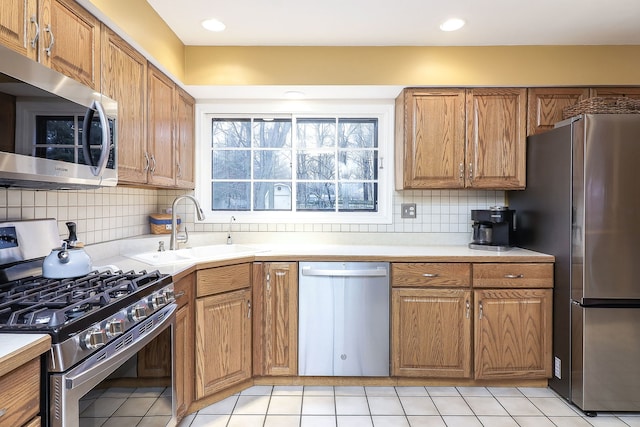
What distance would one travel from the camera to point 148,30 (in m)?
2.12

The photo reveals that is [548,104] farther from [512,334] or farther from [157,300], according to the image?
[157,300]

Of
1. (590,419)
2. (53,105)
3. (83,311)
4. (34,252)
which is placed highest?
(53,105)

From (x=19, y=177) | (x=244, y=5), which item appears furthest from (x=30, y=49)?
(x=244, y=5)

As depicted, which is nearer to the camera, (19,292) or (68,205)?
(19,292)

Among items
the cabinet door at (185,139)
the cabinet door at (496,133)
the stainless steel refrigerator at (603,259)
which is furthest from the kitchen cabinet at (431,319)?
the cabinet door at (185,139)

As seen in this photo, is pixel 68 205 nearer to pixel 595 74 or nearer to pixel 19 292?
pixel 19 292

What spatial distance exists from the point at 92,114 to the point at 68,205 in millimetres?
746

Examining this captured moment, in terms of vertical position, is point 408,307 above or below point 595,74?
below

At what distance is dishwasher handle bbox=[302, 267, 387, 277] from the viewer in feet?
A: 8.10

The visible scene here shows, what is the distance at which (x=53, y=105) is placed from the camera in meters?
1.31

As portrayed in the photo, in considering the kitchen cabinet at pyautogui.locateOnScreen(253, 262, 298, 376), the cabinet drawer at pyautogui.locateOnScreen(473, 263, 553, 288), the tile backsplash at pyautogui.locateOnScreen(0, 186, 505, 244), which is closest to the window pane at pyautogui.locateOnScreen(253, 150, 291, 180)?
the tile backsplash at pyautogui.locateOnScreen(0, 186, 505, 244)

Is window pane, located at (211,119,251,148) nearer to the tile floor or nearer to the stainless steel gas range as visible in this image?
the stainless steel gas range

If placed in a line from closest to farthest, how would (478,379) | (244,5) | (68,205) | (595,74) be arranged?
(68,205), (244,5), (478,379), (595,74)

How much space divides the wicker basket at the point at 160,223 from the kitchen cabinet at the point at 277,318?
894 mm
